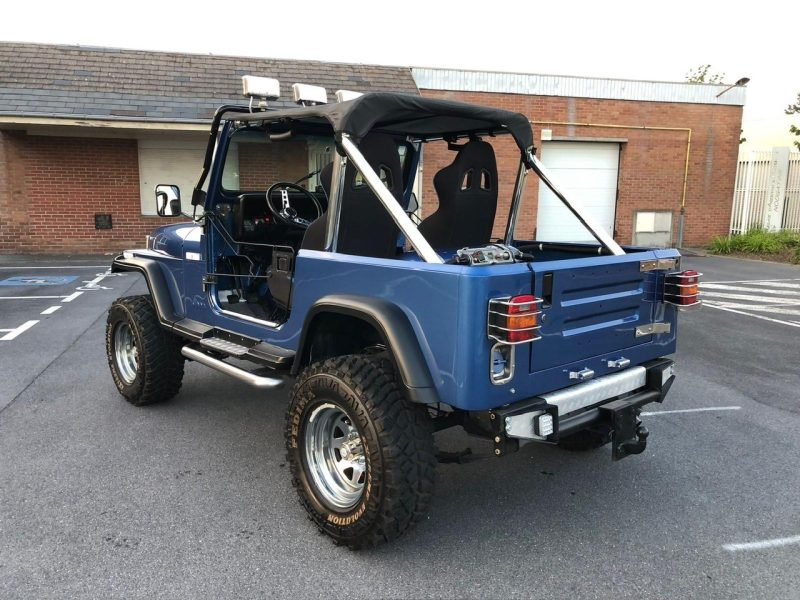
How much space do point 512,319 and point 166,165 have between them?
13.7 metres

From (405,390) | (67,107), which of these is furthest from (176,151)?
(405,390)

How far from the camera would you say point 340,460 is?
3.15 metres

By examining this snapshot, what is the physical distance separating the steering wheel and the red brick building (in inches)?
322

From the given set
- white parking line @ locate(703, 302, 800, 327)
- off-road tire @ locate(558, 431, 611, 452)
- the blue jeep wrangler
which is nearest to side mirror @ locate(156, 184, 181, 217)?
the blue jeep wrangler

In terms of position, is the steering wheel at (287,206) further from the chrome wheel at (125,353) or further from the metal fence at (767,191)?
the metal fence at (767,191)

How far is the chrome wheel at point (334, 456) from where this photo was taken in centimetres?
302

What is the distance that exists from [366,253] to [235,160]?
1.45 metres

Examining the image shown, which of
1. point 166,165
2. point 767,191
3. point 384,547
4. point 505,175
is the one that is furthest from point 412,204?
point 767,191

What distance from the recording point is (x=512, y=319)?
2.48 m

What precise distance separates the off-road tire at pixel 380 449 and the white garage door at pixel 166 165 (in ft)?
41.3


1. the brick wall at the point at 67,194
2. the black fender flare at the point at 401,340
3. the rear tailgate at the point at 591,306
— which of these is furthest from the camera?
the brick wall at the point at 67,194

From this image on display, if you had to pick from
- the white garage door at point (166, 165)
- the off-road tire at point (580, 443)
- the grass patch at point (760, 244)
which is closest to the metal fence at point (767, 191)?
the grass patch at point (760, 244)

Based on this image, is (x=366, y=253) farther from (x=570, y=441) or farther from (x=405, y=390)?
(x=570, y=441)

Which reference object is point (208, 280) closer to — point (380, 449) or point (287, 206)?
point (287, 206)
